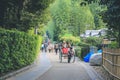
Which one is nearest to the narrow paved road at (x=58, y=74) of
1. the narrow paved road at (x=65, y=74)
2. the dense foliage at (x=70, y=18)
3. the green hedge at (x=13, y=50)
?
the narrow paved road at (x=65, y=74)

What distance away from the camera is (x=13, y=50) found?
21.0 metres

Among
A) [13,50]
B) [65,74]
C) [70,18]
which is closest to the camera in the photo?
[13,50]

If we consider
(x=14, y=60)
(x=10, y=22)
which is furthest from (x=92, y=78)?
(x=10, y=22)

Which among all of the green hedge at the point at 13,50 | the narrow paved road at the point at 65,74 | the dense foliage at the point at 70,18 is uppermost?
the dense foliage at the point at 70,18

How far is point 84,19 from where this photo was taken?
3812 inches

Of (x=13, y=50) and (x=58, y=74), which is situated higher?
(x=13, y=50)

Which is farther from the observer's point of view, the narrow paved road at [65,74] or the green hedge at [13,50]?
the narrow paved road at [65,74]

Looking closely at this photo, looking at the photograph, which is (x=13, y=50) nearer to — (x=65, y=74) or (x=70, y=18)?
(x=65, y=74)

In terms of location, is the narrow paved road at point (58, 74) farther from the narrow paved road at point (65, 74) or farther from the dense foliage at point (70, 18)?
the dense foliage at point (70, 18)

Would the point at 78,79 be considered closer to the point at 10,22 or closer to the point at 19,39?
the point at 19,39

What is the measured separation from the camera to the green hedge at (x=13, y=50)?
18625 millimetres

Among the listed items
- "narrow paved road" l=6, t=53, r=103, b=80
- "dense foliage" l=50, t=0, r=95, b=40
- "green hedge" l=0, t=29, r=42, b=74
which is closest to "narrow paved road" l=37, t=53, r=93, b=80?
"narrow paved road" l=6, t=53, r=103, b=80

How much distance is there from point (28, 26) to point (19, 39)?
8775 millimetres

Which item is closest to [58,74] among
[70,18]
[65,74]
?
[65,74]
